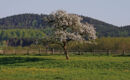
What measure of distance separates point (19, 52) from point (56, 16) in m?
26.8

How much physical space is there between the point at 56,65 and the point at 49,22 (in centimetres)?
1080

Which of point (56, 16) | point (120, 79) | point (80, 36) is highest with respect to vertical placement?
point (56, 16)

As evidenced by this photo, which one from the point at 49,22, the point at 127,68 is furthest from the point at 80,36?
the point at 127,68

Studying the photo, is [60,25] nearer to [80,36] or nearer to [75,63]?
[80,36]

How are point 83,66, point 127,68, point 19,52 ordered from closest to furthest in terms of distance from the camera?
point 127,68 → point 83,66 → point 19,52

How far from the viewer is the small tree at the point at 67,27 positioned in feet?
145

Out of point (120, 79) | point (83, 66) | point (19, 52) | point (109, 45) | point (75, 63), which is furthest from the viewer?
point (109, 45)

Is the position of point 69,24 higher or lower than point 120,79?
higher

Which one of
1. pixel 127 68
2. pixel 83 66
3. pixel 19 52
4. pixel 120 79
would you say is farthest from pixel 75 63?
pixel 19 52

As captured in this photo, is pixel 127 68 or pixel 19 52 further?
pixel 19 52

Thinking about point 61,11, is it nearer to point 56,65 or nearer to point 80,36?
point 80,36

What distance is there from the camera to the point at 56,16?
44.5 metres

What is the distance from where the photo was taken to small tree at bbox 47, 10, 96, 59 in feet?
145

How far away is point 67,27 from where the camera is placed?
149ft
